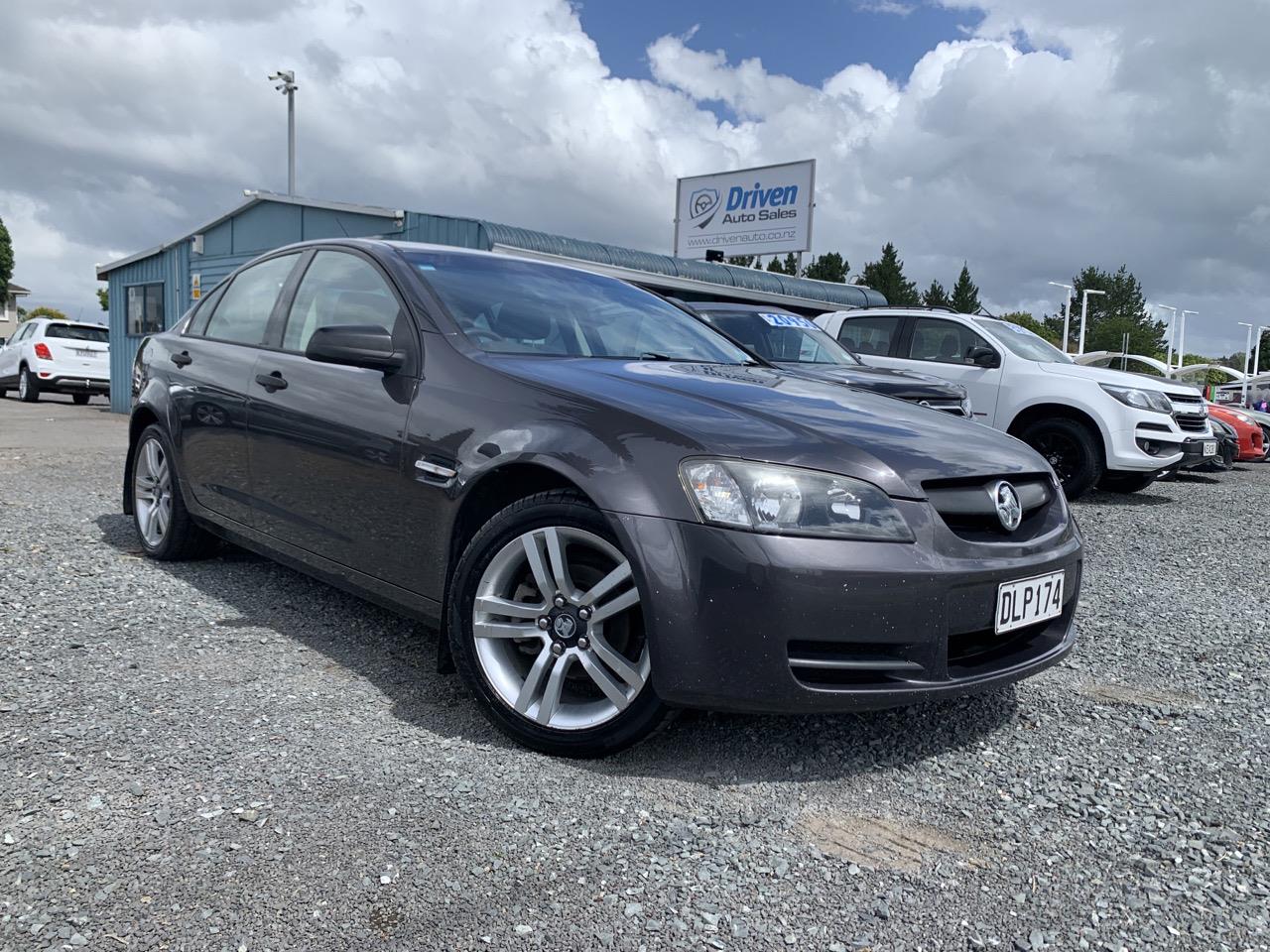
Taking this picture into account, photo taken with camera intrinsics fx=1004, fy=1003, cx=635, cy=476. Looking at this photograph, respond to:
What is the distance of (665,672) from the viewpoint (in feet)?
7.88

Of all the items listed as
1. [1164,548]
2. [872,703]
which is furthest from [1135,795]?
[1164,548]

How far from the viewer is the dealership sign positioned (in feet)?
85.2

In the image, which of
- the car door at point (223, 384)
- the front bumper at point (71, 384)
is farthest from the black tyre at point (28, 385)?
the car door at point (223, 384)

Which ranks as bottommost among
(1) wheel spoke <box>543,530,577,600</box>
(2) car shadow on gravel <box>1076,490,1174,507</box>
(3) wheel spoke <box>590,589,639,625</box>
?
(2) car shadow on gravel <box>1076,490,1174,507</box>

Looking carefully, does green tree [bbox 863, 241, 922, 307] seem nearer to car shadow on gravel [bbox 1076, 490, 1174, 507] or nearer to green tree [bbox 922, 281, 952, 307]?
green tree [bbox 922, 281, 952, 307]

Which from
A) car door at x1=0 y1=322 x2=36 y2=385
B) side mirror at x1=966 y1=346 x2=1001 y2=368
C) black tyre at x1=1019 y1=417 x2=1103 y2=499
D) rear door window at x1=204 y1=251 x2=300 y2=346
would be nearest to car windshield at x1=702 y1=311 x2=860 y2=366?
side mirror at x1=966 y1=346 x2=1001 y2=368

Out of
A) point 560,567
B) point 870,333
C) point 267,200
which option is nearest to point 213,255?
point 267,200

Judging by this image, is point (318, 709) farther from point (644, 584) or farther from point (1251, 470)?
point (1251, 470)

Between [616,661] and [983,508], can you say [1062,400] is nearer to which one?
[983,508]

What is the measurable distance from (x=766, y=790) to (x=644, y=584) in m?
0.62

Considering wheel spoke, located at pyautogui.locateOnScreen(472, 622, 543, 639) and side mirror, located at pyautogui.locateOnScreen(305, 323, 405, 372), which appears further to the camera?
side mirror, located at pyautogui.locateOnScreen(305, 323, 405, 372)

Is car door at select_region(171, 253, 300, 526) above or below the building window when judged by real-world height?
below

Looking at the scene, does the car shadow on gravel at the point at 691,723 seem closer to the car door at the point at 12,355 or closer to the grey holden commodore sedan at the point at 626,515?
the grey holden commodore sedan at the point at 626,515

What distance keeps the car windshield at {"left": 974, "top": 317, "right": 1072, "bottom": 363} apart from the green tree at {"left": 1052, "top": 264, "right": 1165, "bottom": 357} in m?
90.0
